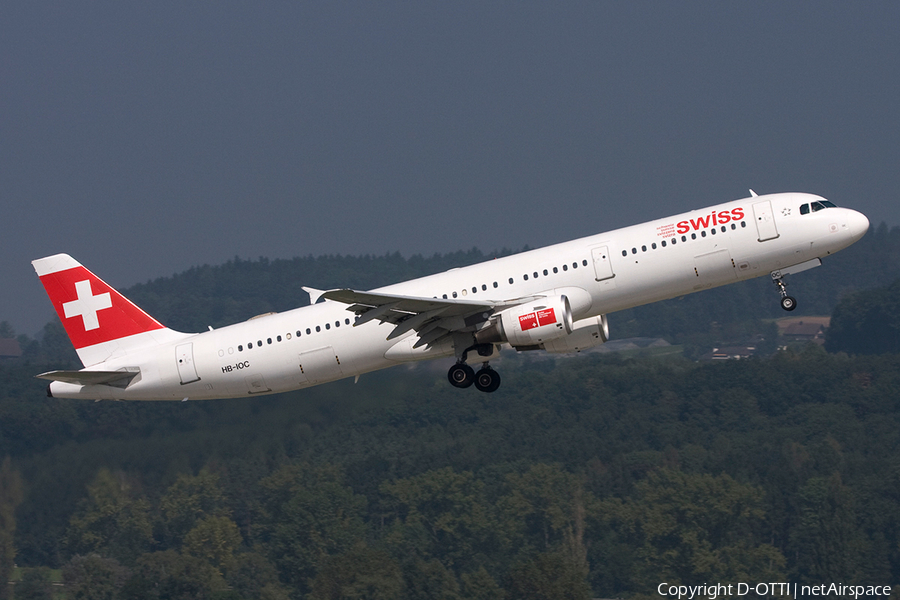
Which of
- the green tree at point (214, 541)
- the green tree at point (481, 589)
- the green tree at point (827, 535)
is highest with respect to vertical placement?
the green tree at point (214, 541)

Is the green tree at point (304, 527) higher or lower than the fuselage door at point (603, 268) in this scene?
lower

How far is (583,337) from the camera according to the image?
138 feet

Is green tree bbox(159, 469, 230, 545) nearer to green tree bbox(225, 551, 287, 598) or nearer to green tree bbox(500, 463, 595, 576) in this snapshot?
green tree bbox(225, 551, 287, 598)

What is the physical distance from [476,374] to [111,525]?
7131 cm

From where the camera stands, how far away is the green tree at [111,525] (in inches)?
3270

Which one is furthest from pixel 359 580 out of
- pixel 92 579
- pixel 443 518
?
pixel 443 518

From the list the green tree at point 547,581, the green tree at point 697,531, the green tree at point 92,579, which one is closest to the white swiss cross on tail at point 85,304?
the green tree at point 547,581

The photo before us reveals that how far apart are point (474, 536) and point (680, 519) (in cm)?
2214

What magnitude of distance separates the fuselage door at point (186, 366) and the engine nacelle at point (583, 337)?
12.9 metres

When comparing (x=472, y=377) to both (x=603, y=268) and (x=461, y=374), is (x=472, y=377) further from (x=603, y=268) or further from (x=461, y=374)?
(x=603, y=268)

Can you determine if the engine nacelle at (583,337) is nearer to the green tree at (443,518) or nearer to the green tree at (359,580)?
the green tree at (359,580)

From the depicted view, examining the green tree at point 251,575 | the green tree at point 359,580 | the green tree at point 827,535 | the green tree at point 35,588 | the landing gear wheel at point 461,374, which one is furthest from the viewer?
the green tree at point 827,535

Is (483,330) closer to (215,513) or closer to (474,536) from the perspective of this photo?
(215,513)

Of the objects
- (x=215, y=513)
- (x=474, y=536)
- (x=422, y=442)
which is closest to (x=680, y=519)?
(x=474, y=536)
